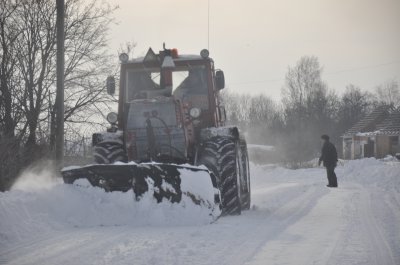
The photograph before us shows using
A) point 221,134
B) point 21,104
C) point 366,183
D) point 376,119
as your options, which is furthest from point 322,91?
point 221,134

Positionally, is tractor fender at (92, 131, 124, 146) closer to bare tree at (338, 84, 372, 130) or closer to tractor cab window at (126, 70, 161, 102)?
tractor cab window at (126, 70, 161, 102)

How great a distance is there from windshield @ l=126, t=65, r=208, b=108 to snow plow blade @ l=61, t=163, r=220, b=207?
2300 millimetres

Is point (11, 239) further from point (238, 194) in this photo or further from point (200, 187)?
point (238, 194)

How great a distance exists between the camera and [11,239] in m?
5.85

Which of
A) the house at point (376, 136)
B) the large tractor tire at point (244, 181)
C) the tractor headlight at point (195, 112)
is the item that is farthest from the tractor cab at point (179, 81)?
the house at point (376, 136)

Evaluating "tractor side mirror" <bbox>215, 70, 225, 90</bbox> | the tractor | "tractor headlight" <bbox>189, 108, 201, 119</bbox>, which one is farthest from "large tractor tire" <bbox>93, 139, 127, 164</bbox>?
"tractor side mirror" <bbox>215, 70, 225, 90</bbox>

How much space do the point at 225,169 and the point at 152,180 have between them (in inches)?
55.8

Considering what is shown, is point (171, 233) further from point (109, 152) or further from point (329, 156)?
point (329, 156)

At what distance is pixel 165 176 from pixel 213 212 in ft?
2.69

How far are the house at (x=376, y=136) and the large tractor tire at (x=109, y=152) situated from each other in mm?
35063

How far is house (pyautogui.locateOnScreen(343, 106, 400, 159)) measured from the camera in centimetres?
4453

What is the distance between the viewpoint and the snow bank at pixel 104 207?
6.92 meters

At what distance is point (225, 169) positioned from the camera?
815 cm

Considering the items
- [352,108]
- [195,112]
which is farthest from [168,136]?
[352,108]
